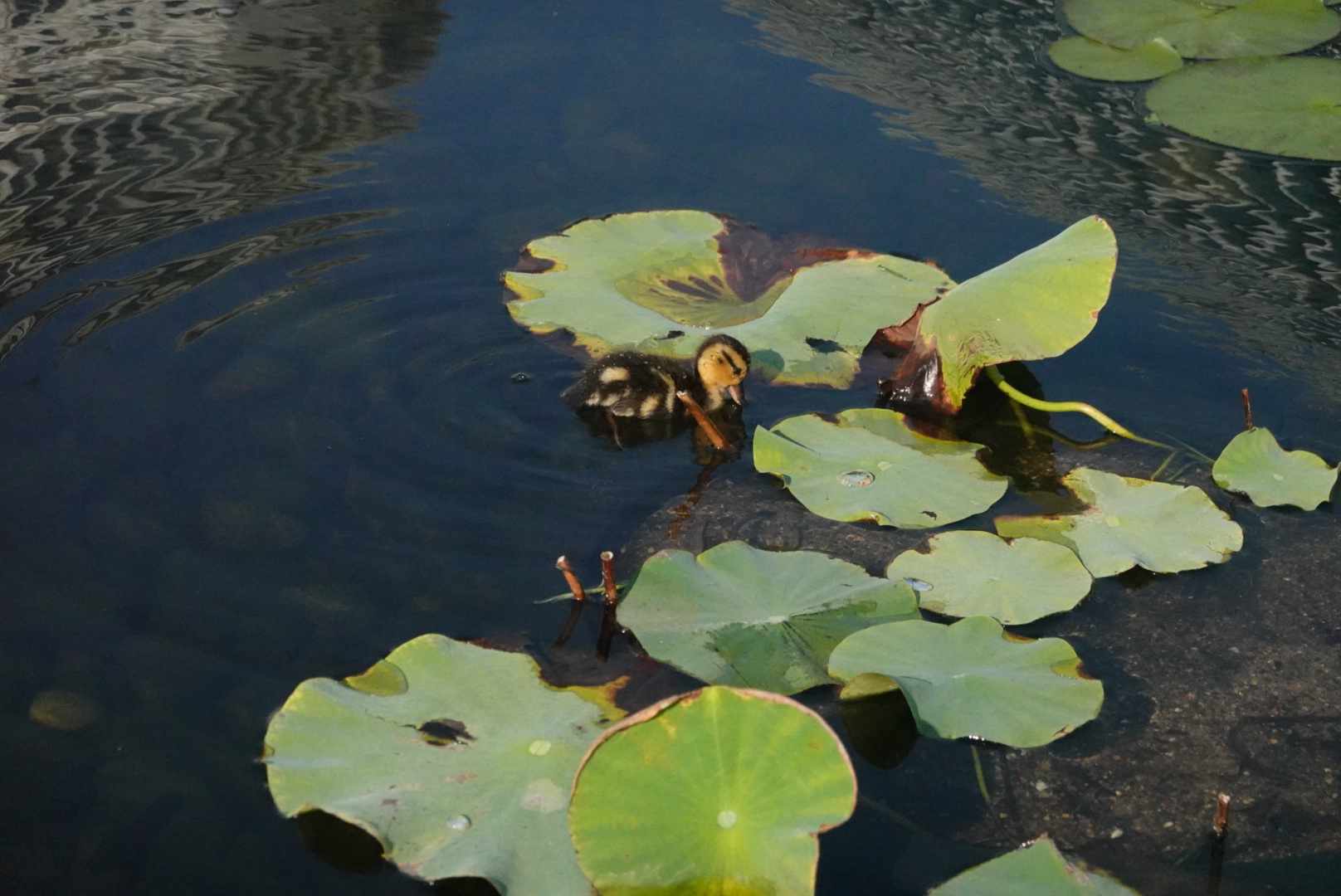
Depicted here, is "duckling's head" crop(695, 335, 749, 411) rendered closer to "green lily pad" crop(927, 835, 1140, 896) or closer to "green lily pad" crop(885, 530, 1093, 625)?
"green lily pad" crop(885, 530, 1093, 625)

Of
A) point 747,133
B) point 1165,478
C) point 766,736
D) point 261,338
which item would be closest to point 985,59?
point 747,133

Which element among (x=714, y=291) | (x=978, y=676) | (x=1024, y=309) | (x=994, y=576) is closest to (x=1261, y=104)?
(x=1024, y=309)

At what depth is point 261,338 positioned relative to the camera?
3.73 m

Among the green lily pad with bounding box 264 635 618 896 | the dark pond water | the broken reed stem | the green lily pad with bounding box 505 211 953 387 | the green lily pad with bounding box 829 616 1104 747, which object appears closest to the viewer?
the green lily pad with bounding box 264 635 618 896

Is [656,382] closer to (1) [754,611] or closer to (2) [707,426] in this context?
(2) [707,426]

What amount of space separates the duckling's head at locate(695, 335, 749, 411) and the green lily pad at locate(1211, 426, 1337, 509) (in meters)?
1.28

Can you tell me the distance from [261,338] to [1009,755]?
8.09 feet

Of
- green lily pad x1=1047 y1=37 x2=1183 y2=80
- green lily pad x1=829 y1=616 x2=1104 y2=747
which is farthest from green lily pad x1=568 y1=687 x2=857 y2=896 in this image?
green lily pad x1=1047 y1=37 x2=1183 y2=80

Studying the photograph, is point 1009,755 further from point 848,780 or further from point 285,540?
point 285,540

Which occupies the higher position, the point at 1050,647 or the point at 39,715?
the point at 1050,647

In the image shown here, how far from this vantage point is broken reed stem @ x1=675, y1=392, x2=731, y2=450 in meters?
3.45

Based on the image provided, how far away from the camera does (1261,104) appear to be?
4852 millimetres

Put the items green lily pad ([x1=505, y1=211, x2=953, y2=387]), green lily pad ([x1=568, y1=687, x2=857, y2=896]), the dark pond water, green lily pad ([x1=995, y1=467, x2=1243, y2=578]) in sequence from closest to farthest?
green lily pad ([x1=568, y1=687, x2=857, y2=896]) < the dark pond water < green lily pad ([x1=995, y1=467, x2=1243, y2=578]) < green lily pad ([x1=505, y1=211, x2=953, y2=387])

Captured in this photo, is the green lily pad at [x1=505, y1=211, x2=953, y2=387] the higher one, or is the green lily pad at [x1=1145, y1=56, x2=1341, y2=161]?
the green lily pad at [x1=1145, y1=56, x2=1341, y2=161]
